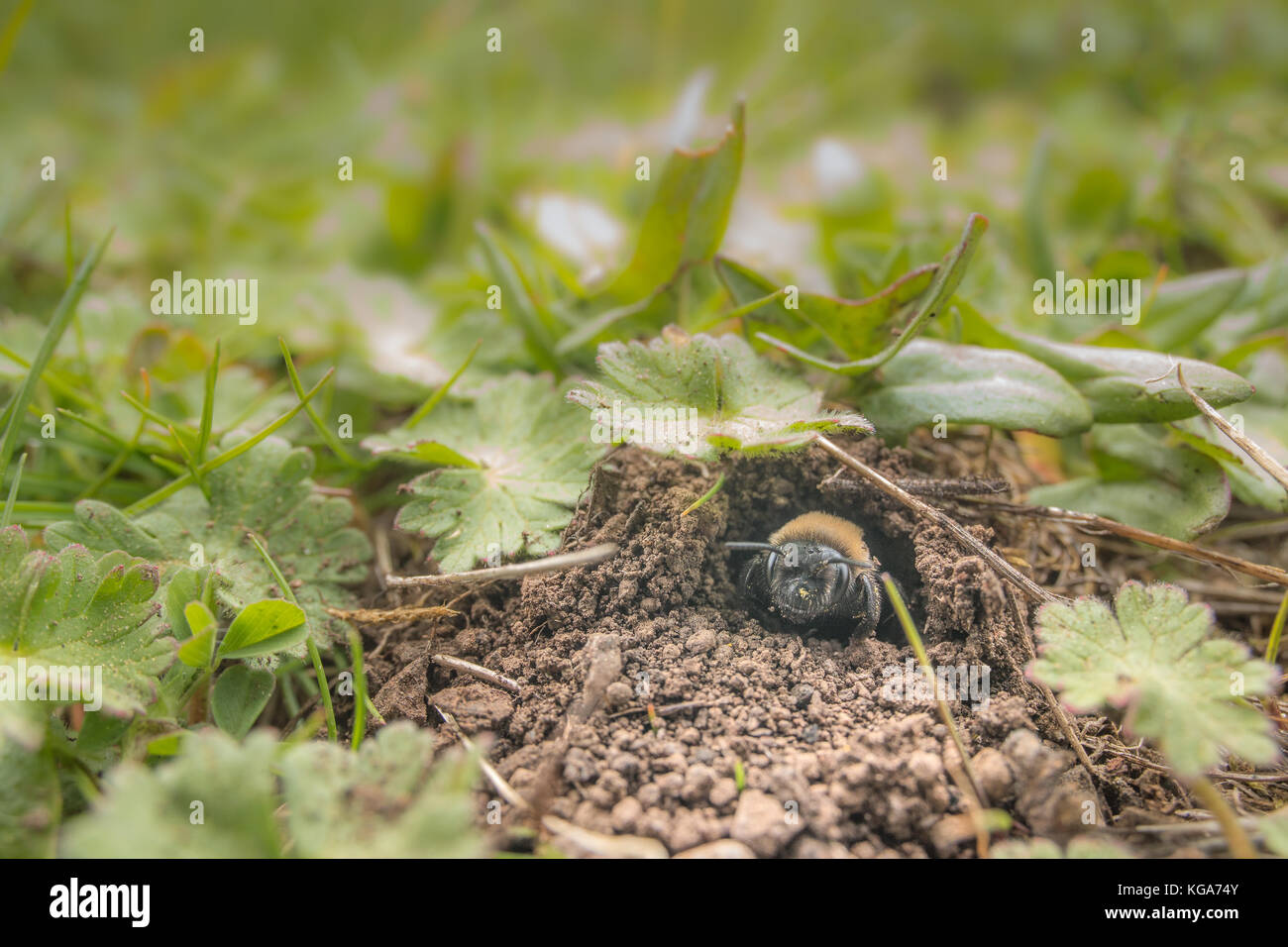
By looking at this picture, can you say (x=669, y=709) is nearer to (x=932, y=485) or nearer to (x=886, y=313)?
(x=932, y=485)

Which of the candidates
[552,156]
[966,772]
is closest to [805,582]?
[966,772]

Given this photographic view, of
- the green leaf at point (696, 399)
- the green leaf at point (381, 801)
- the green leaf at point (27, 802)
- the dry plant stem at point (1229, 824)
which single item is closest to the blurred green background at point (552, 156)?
the green leaf at point (696, 399)

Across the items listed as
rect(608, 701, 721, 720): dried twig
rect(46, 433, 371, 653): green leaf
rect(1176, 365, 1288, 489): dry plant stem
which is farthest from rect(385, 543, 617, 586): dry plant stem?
rect(1176, 365, 1288, 489): dry plant stem

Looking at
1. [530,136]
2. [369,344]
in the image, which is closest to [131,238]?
[369,344]

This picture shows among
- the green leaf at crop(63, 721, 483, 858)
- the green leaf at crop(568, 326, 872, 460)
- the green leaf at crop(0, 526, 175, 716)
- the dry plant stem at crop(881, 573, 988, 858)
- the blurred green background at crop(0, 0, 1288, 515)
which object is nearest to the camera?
the green leaf at crop(63, 721, 483, 858)

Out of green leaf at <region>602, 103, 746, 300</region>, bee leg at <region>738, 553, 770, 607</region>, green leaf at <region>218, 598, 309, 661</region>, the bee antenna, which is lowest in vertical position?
green leaf at <region>218, 598, 309, 661</region>

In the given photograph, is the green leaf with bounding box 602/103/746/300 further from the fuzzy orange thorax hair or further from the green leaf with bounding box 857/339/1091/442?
the fuzzy orange thorax hair
